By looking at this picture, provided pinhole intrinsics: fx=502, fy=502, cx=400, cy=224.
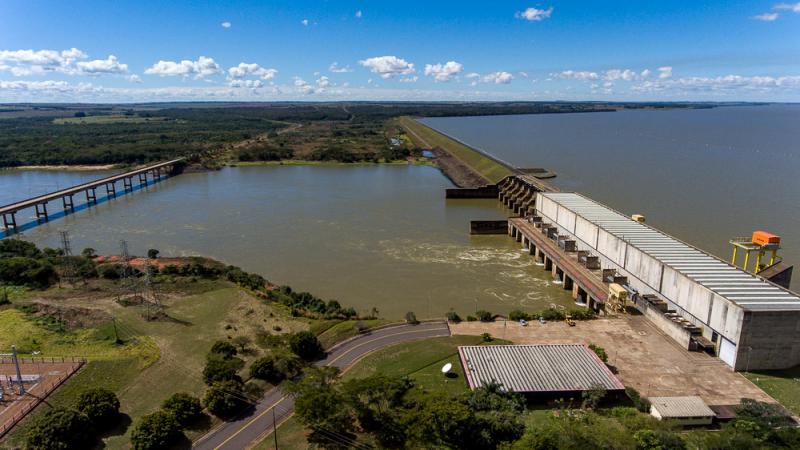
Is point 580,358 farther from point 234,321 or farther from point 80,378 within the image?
point 80,378

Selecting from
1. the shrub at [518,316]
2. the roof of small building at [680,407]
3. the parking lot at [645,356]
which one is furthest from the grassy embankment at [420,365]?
the roof of small building at [680,407]

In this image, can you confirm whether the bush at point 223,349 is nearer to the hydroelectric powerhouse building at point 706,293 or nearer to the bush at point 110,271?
the bush at point 110,271

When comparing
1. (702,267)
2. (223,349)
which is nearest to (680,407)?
(702,267)

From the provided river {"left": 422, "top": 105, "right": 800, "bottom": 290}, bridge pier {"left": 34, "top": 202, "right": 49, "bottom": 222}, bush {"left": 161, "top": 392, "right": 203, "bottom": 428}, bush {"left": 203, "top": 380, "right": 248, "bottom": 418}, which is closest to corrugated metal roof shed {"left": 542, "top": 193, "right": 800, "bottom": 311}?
river {"left": 422, "top": 105, "right": 800, "bottom": 290}

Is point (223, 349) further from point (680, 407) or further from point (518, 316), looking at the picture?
point (680, 407)

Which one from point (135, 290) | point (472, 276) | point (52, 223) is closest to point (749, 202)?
point (472, 276)
